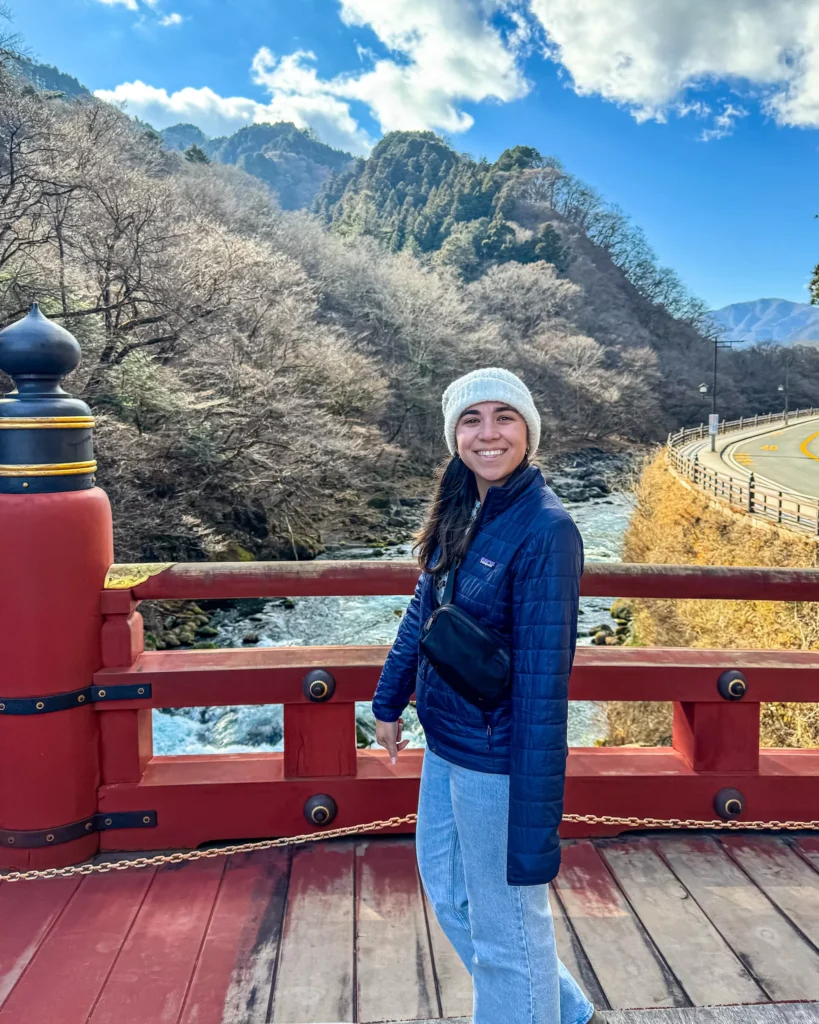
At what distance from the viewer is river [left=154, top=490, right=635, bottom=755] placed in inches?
379

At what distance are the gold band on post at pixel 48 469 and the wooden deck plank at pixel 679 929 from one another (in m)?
1.96

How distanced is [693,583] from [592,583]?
0.34 meters

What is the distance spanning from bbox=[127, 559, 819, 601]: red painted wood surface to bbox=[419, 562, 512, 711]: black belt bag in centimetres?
89

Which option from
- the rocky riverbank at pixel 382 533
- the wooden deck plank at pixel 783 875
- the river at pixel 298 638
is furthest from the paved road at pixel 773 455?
the wooden deck plank at pixel 783 875

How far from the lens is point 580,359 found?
128ft

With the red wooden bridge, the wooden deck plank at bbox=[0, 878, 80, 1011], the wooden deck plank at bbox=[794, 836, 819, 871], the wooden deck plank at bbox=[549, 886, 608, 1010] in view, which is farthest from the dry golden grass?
the wooden deck plank at bbox=[0, 878, 80, 1011]

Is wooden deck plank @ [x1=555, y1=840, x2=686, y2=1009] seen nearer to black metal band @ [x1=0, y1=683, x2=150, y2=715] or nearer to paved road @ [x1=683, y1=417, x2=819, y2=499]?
black metal band @ [x1=0, y1=683, x2=150, y2=715]

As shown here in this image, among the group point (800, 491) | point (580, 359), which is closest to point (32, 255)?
point (800, 491)

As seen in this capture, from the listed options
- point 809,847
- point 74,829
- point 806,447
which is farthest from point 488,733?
point 806,447

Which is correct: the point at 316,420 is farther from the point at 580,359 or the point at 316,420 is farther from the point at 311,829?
the point at 580,359

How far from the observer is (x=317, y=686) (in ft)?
7.23

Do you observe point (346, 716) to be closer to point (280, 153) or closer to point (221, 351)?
point (221, 351)

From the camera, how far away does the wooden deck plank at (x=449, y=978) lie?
5.26ft

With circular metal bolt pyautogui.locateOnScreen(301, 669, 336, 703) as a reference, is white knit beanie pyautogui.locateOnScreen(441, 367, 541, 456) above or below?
above
